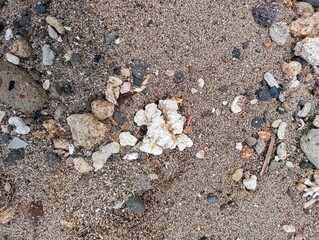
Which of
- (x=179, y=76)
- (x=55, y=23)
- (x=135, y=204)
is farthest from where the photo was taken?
(x=135, y=204)

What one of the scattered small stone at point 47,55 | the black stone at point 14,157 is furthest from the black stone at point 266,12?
the black stone at point 14,157

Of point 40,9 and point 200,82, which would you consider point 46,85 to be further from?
point 200,82

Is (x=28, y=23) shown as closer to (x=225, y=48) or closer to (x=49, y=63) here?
(x=49, y=63)

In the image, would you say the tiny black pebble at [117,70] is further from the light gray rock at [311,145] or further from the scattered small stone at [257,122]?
the light gray rock at [311,145]

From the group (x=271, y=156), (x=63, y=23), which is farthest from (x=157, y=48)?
(x=271, y=156)

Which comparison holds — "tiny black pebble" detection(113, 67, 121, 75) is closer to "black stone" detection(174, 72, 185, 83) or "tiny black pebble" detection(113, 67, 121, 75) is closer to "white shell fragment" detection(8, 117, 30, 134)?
"black stone" detection(174, 72, 185, 83)

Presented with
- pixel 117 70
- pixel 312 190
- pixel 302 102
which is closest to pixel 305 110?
pixel 302 102

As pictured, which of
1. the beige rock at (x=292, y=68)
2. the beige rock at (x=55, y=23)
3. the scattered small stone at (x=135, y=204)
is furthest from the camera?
the scattered small stone at (x=135, y=204)
